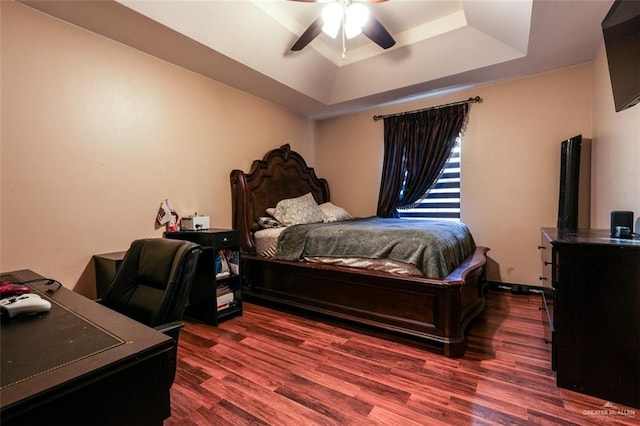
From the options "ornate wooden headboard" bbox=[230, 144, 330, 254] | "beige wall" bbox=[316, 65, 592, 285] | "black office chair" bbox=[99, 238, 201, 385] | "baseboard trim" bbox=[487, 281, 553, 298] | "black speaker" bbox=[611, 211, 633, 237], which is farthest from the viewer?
"ornate wooden headboard" bbox=[230, 144, 330, 254]

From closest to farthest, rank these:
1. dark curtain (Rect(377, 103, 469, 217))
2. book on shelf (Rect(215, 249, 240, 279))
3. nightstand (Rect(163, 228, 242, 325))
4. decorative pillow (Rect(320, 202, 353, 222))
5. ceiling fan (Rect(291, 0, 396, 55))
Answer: ceiling fan (Rect(291, 0, 396, 55)) → nightstand (Rect(163, 228, 242, 325)) → book on shelf (Rect(215, 249, 240, 279)) → dark curtain (Rect(377, 103, 469, 217)) → decorative pillow (Rect(320, 202, 353, 222))

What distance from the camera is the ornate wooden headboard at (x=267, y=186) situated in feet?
11.5

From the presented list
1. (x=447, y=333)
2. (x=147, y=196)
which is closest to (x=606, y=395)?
(x=447, y=333)

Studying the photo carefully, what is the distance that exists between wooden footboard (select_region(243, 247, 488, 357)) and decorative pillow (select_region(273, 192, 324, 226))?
0.54 metres

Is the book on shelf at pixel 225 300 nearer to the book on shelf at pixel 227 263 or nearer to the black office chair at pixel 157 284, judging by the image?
the book on shelf at pixel 227 263

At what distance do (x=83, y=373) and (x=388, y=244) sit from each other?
211 cm

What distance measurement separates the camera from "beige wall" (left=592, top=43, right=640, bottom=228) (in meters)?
1.99

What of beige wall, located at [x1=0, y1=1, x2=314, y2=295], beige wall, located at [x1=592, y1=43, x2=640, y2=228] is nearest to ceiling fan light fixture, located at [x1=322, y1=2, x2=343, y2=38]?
beige wall, located at [x1=0, y1=1, x2=314, y2=295]

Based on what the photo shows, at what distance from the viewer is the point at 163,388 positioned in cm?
73

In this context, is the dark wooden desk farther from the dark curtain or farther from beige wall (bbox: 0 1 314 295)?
the dark curtain

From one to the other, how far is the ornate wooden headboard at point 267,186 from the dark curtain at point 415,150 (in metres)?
1.11

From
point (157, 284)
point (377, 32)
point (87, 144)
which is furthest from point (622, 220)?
point (87, 144)

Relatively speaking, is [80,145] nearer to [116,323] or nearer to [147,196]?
[147,196]

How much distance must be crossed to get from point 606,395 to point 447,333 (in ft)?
2.73
